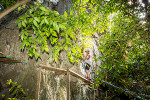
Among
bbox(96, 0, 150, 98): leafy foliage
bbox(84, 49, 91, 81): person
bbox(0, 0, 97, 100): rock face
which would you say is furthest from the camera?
bbox(84, 49, 91, 81): person

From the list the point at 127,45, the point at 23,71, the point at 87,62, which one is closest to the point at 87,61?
the point at 87,62

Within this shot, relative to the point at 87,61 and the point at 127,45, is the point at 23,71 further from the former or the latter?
the point at 87,61

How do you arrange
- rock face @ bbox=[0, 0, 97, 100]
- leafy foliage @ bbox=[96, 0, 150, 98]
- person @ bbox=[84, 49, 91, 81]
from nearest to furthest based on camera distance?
rock face @ bbox=[0, 0, 97, 100] < leafy foliage @ bbox=[96, 0, 150, 98] < person @ bbox=[84, 49, 91, 81]

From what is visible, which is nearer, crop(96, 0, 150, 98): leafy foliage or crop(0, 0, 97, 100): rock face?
crop(0, 0, 97, 100): rock face

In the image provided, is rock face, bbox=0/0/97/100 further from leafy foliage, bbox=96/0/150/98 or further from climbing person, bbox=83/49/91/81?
climbing person, bbox=83/49/91/81

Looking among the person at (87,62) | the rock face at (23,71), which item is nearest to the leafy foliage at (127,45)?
the rock face at (23,71)

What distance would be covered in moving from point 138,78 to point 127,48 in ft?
6.01

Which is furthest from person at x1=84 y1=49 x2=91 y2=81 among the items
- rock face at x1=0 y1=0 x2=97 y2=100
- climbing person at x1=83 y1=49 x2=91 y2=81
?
rock face at x1=0 y1=0 x2=97 y2=100

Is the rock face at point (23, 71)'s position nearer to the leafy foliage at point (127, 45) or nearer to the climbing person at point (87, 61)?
the leafy foliage at point (127, 45)

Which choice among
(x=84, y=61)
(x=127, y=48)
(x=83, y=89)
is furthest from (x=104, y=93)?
(x=127, y=48)

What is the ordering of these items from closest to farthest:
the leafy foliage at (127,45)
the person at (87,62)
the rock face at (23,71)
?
1. the rock face at (23,71)
2. the leafy foliage at (127,45)
3. the person at (87,62)

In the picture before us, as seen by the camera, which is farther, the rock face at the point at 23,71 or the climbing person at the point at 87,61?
the climbing person at the point at 87,61

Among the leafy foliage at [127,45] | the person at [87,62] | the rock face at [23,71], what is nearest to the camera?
the rock face at [23,71]

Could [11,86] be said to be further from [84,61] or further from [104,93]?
[104,93]
